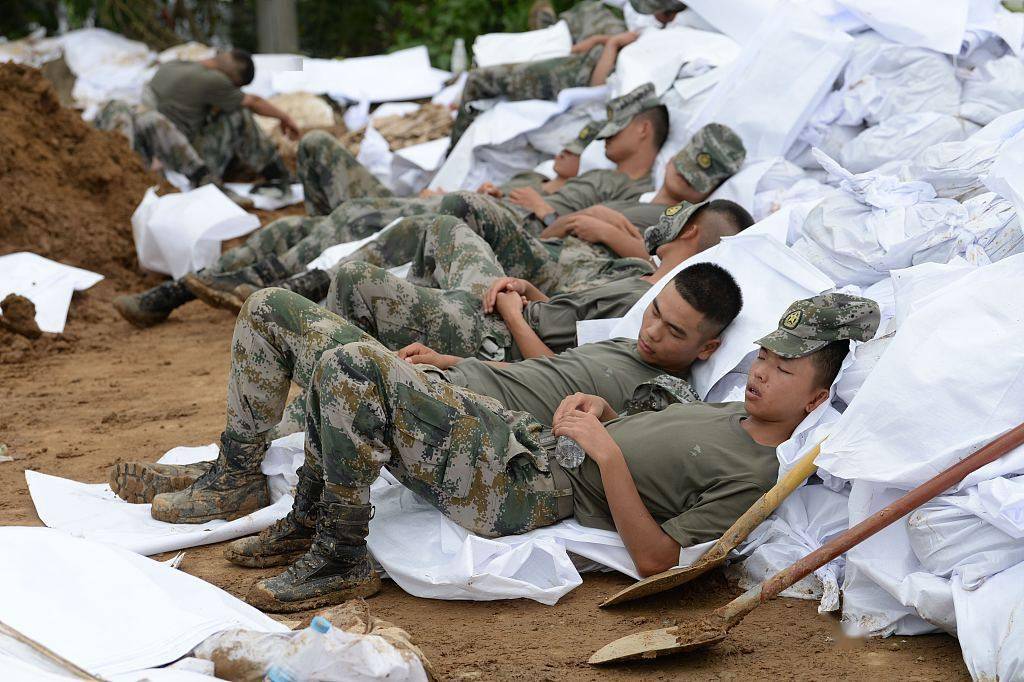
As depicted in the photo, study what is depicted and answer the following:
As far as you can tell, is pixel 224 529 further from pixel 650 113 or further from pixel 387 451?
pixel 650 113

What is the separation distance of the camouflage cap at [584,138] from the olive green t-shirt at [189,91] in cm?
298

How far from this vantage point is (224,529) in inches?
113

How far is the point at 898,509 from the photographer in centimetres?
234

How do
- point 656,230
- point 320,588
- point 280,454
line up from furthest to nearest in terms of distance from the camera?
point 656,230 < point 280,454 < point 320,588

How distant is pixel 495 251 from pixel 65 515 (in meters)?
1.93

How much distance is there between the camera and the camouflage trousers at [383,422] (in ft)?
8.33

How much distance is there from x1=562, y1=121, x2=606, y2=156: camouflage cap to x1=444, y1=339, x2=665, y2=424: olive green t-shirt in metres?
2.45

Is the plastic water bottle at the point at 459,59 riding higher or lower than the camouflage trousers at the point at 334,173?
lower

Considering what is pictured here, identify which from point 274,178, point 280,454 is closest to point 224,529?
point 280,454

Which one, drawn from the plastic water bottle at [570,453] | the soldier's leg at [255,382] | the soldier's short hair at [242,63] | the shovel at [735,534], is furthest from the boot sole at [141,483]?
the soldier's short hair at [242,63]

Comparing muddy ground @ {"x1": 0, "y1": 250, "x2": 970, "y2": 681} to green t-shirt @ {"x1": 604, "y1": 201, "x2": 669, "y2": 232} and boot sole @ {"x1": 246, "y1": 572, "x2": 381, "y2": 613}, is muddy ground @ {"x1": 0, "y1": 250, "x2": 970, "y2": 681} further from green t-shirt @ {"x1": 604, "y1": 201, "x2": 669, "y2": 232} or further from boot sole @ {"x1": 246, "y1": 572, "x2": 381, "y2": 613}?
green t-shirt @ {"x1": 604, "y1": 201, "x2": 669, "y2": 232}

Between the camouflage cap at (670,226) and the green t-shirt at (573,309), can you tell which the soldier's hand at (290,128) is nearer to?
the camouflage cap at (670,226)

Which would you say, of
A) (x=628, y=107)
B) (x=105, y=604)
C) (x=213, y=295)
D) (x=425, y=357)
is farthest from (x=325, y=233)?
(x=105, y=604)

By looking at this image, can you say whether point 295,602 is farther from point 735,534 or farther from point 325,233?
point 325,233
